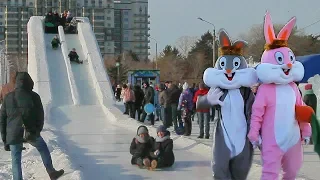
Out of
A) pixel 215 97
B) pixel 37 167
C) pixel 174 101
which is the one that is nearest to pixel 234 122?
pixel 215 97

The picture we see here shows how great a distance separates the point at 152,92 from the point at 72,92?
14.5 feet

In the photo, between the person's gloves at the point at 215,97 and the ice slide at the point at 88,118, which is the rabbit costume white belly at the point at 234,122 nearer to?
the person's gloves at the point at 215,97

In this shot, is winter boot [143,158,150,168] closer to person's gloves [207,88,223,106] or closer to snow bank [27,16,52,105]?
person's gloves [207,88,223,106]

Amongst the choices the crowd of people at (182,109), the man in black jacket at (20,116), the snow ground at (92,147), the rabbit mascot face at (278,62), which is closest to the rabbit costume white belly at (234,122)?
Answer: the rabbit mascot face at (278,62)

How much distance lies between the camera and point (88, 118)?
20.0 metres

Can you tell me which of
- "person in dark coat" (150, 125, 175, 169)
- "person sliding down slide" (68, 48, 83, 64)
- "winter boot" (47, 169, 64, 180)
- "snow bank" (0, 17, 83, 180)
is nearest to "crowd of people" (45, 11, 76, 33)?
"snow bank" (0, 17, 83, 180)

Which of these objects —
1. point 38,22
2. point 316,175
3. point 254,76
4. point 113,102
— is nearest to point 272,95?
point 254,76

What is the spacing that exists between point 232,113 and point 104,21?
149 metres

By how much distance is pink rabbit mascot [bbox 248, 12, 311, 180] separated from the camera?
643cm

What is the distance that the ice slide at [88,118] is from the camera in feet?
33.6

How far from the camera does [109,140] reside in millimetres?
14688

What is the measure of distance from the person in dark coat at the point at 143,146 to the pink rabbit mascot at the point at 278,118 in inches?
149

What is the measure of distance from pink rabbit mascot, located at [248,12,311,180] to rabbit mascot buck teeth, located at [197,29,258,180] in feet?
0.61

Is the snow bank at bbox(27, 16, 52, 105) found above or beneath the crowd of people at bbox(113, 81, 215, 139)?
above
